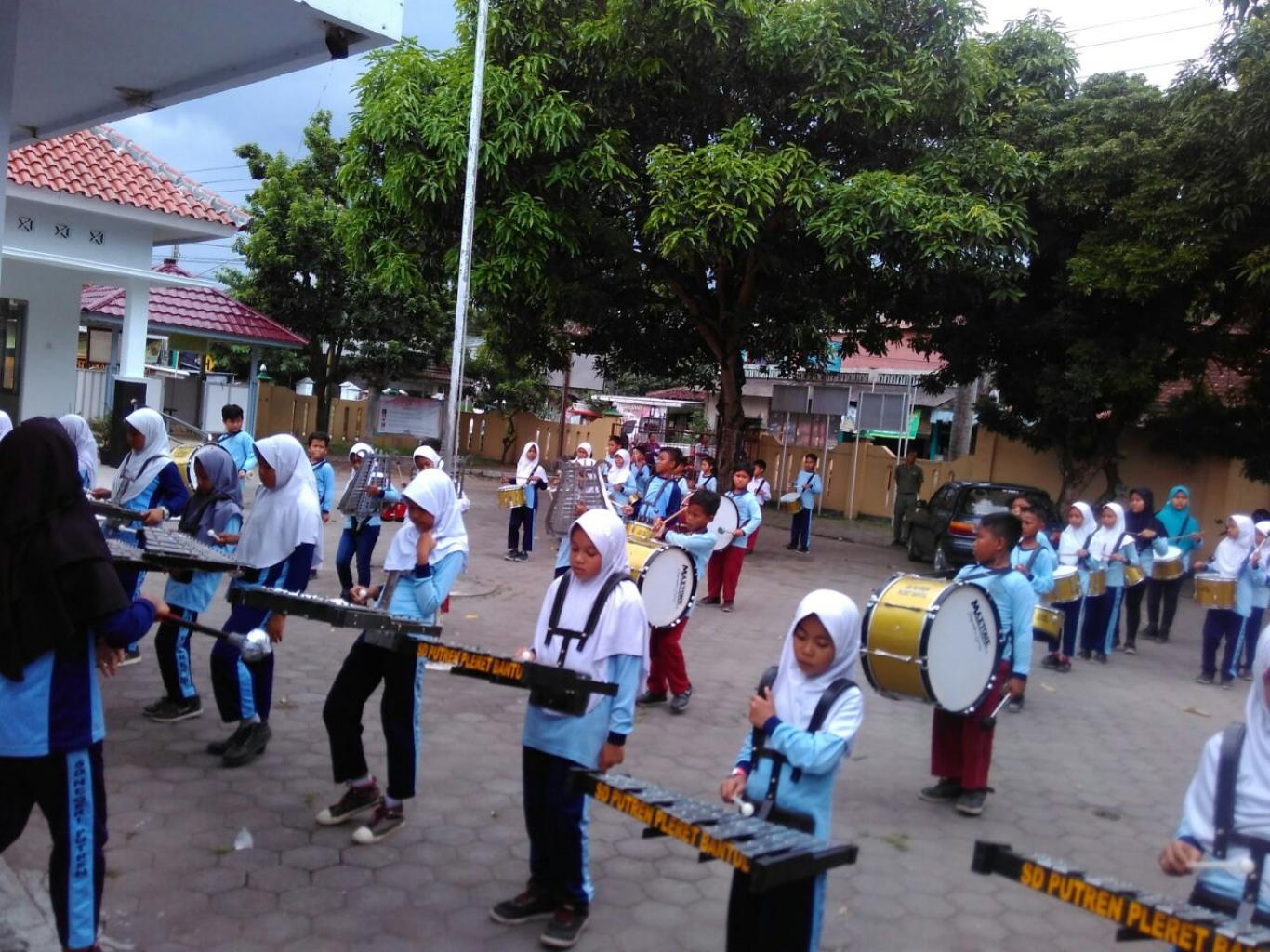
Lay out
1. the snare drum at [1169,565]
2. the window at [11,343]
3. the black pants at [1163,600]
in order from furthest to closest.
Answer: the window at [11,343] → the black pants at [1163,600] → the snare drum at [1169,565]

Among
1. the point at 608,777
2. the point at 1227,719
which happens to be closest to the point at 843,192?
the point at 1227,719

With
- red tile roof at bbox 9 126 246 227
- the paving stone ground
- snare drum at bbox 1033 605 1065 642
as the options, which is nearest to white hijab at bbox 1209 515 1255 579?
the paving stone ground

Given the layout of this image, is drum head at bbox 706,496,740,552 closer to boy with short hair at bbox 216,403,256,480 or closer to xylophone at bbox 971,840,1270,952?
boy with short hair at bbox 216,403,256,480

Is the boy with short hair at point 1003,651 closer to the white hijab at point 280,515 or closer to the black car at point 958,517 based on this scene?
the white hijab at point 280,515

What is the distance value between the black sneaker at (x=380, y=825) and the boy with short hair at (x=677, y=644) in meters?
2.52

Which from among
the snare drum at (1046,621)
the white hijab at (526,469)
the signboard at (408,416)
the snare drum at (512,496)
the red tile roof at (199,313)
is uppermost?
the red tile roof at (199,313)

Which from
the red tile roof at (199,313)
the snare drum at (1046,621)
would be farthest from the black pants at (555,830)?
the red tile roof at (199,313)

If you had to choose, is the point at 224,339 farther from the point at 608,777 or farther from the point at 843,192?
the point at 608,777

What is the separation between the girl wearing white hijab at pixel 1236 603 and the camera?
964cm

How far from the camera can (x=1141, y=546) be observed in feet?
36.7

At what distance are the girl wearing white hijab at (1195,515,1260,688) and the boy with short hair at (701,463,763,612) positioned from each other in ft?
14.4

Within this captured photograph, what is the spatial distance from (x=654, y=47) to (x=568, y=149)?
1939 millimetres

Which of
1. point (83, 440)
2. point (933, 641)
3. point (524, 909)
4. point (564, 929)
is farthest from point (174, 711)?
point (933, 641)

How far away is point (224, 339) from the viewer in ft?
69.1
